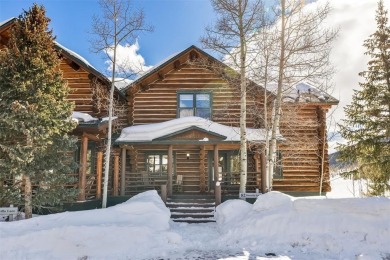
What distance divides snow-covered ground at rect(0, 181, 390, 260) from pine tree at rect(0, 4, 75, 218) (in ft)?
6.58

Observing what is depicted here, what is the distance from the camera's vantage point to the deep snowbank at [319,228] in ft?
27.8

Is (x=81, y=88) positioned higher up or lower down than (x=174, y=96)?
higher up

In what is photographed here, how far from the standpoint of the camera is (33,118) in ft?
35.7

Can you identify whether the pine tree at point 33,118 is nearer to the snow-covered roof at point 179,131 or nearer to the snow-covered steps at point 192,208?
the snow-covered steps at point 192,208

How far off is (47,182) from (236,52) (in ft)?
29.6

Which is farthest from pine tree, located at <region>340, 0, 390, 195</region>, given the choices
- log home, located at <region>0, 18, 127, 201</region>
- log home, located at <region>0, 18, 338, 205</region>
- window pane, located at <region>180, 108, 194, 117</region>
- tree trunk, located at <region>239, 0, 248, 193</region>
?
log home, located at <region>0, 18, 127, 201</region>

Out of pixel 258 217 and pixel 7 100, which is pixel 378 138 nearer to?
pixel 258 217

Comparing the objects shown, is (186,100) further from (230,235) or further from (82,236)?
(82,236)

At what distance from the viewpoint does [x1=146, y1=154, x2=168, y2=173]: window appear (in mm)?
19219

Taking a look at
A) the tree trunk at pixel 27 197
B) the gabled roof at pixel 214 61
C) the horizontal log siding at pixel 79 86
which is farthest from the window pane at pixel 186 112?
the tree trunk at pixel 27 197

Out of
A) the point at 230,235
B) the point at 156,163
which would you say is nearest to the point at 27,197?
the point at 230,235

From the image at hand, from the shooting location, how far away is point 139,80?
1867 centimetres

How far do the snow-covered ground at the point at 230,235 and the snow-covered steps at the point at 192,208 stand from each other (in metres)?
2.08

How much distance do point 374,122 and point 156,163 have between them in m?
11.7
